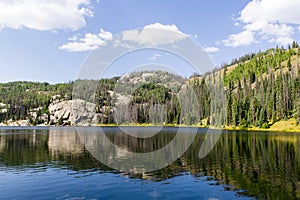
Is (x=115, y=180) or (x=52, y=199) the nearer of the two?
(x=52, y=199)

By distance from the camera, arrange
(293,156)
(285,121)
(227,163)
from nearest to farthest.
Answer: (227,163)
(293,156)
(285,121)

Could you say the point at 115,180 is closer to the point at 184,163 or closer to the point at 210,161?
the point at 184,163

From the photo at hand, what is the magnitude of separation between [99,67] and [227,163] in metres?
52.9

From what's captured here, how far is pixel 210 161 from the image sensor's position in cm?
5231

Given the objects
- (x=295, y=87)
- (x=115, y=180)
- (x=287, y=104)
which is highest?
(x=295, y=87)

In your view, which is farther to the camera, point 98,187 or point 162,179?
point 162,179

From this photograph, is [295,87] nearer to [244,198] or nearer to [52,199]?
[244,198]

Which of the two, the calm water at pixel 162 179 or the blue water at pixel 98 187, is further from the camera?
the calm water at pixel 162 179

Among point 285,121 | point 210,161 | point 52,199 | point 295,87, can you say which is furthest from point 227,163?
point 295,87

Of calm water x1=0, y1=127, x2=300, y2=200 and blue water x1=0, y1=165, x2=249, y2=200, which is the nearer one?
blue water x1=0, y1=165, x2=249, y2=200

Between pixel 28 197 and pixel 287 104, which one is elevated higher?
pixel 287 104

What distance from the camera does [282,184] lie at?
33.6m

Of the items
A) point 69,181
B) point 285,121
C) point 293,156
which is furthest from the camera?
point 285,121

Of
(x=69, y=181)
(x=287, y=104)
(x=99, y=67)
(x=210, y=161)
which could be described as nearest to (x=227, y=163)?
(x=210, y=161)
